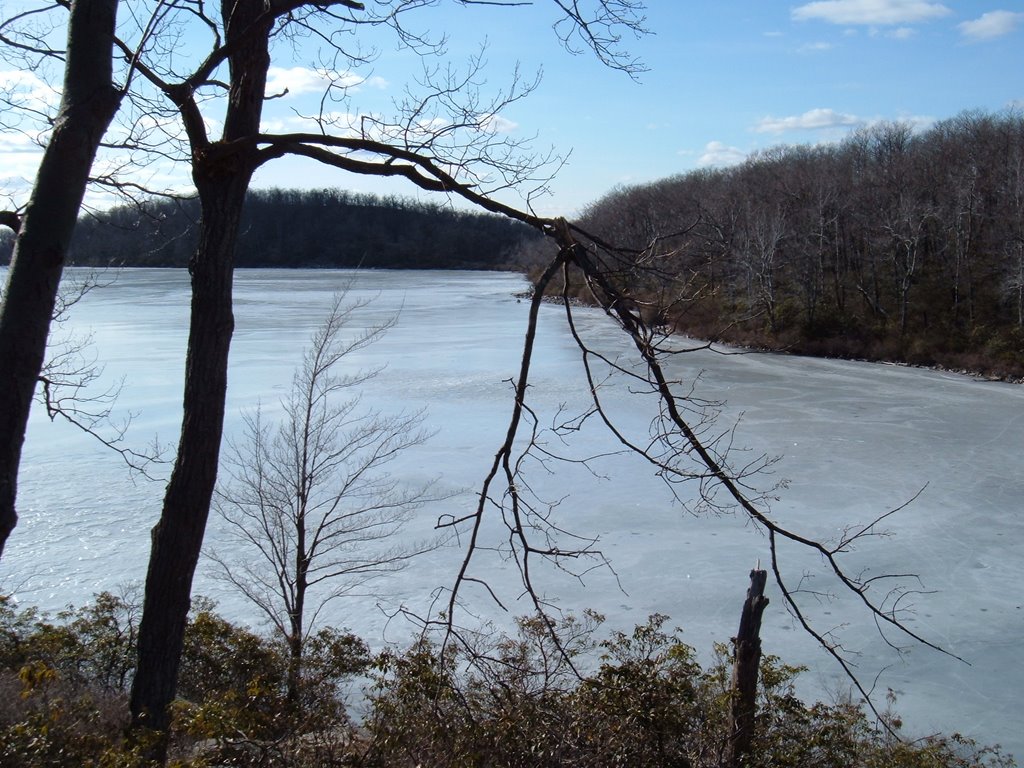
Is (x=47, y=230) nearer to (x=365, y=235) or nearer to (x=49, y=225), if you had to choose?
(x=49, y=225)

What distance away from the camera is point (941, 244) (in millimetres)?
42094

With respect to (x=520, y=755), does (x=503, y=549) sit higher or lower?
lower

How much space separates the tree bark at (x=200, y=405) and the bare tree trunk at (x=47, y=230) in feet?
2.96

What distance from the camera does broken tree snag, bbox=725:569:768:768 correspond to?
570 centimetres

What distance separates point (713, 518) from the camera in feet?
42.1

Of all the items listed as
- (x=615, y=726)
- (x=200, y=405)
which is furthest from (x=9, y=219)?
(x=615, y=726)

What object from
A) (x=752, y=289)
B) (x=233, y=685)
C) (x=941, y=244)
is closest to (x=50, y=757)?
(x=233, y=685)

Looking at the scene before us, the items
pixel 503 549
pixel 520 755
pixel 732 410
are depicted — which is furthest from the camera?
pixel 732 410

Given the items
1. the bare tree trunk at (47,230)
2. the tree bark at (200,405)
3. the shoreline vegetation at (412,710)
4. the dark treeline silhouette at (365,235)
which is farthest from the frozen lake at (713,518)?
the dark treeline silhouette at (365,235)

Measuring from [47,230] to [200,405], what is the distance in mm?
1287

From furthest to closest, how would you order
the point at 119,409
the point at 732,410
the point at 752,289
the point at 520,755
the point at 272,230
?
the point at 272,230
the point at 752,289
the point at 732,410
the point at 119,409
the point at 520,755

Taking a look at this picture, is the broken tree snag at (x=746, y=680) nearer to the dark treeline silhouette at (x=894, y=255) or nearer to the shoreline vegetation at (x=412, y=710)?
the shoreline vegetation at (x=412, y=710)

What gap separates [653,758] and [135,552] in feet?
24.4

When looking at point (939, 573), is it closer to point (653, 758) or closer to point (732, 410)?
point (653, 758)
